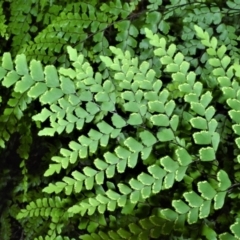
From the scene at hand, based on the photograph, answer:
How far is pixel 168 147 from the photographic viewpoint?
1083 millimetres

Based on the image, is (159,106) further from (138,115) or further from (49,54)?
(49,54)

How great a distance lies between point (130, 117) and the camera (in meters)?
0.98

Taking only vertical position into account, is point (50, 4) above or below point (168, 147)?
above

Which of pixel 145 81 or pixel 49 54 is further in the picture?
pixel 49 54

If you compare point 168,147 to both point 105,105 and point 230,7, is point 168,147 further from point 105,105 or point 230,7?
point 230,7

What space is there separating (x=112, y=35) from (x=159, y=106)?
768mm

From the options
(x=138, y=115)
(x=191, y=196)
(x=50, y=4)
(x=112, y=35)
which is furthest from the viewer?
(x=112, y=35)

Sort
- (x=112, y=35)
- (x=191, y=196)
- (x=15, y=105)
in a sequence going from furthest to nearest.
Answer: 1. (x=112, y=35)
2. (x=15, y=105)
3. (x=191, y=196)

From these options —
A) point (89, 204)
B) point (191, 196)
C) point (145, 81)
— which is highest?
point (145, 81)

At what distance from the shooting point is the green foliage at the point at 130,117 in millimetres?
923

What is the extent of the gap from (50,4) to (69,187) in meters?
0.76

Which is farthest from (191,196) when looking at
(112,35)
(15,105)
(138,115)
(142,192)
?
(112,35)

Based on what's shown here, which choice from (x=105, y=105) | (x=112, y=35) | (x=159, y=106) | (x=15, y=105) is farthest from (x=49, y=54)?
(x=159, y=106)

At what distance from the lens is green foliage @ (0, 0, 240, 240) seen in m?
0.92
